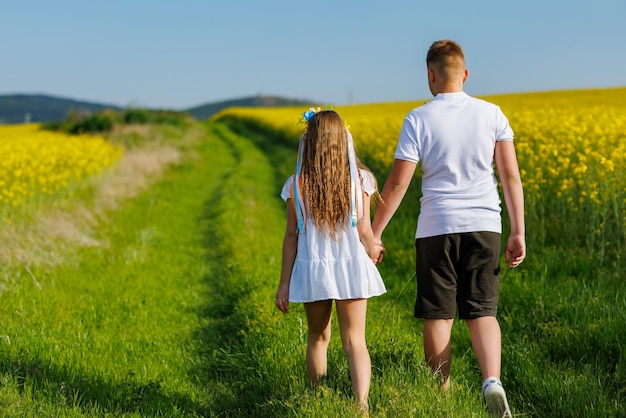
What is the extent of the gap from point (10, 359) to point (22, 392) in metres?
0.64

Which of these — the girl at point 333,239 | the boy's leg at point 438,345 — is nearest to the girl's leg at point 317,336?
the girl at point 333,239

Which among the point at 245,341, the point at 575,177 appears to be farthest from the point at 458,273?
the point at 575,177

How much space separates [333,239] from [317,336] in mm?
542

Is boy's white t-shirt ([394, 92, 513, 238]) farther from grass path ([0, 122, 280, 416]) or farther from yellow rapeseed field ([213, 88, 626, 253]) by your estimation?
yellow rapeseed field ([213, 88, 626, 253])

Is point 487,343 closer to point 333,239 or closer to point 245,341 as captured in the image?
point 333,239

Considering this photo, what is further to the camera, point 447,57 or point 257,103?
point 257,103

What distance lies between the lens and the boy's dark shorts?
146 inches

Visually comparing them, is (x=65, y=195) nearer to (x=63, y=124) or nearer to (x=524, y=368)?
(x=524, y=368)

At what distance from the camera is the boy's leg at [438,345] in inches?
150

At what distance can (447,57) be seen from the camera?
368 cm

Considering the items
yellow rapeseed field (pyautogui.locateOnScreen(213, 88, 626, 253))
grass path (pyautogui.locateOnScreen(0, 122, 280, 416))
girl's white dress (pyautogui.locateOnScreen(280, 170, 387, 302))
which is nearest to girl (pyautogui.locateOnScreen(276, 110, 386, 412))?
girl's white dress (pyautogui.locateOnScreen(280, 170, 387, 302))

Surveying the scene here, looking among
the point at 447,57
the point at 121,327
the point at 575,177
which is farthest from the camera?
the point at 575,177

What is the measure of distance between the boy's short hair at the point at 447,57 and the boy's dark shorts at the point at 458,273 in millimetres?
849

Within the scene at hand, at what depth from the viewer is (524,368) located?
451 cm
